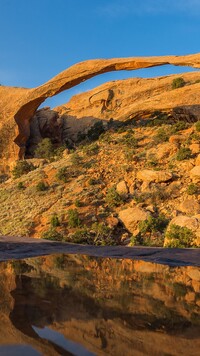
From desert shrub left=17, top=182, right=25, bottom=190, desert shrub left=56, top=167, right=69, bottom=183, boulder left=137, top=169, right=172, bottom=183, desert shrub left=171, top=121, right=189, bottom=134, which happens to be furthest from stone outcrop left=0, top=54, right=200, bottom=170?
boulder left=137, top=169, right=172, bottom=183

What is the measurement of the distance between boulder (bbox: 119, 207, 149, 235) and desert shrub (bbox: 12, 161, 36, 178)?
1085cm

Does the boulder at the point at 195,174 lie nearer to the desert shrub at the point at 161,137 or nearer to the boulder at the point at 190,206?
the boulder at the point at 190,206

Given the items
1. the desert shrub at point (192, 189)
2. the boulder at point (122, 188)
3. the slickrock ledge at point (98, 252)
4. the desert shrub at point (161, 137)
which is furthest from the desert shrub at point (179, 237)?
the desert shrub at point (161, 137)

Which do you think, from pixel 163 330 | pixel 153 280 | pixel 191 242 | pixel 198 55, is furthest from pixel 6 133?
pixel 163 330

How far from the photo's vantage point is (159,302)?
4301mm

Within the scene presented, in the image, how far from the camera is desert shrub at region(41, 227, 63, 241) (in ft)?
54.9

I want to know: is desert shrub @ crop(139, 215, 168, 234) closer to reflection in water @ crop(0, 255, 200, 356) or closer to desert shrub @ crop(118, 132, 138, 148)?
desert shrub @ crop(118, 132, 138, 148)

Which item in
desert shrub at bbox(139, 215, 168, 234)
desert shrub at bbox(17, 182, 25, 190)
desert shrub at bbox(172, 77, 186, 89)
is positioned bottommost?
desert shrub at bbox(139, 215, 168, 234)

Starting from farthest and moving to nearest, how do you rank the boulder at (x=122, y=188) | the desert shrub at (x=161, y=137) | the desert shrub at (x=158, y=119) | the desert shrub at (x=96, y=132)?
1. the desert shrub at (x=96, y=132)
2. the desert shrub at (x=158, y=119)
3. the desert shrub at (x=161, y=137)
4. the boulder at (x=122, y=188)

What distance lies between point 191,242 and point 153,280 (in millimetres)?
7466

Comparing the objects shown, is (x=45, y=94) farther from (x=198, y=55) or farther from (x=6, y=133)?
(x=198, y=55)

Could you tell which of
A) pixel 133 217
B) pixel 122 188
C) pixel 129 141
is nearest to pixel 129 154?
pixel 129 141

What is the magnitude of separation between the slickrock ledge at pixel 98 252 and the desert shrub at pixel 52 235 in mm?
4147

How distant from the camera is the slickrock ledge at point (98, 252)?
9172 millimetres
